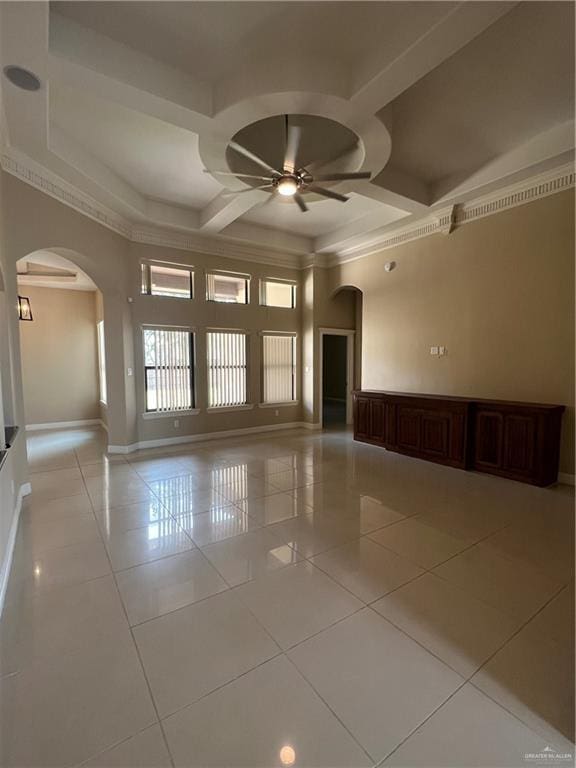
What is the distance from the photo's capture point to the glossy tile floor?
4.60 feet

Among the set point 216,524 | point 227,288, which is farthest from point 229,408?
point 216,524

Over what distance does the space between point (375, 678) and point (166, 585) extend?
1.44m

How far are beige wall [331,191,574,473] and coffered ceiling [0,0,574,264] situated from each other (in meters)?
0.72

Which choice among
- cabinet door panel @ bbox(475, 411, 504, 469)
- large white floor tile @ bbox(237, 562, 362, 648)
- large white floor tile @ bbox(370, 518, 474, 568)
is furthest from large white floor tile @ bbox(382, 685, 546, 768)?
cabinet door panel @ bbox(475, 411, 504, 469)

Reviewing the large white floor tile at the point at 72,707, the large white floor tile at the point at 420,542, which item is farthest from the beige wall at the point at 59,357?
the large white floor tile at the point at 420,542

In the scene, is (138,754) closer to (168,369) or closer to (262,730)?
(262,730)

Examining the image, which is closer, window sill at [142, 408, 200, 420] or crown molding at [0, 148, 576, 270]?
crown molding at [0, 148, 576, 270]

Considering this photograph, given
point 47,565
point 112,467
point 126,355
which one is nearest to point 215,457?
point 112,467

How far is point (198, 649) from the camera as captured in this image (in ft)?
6.01

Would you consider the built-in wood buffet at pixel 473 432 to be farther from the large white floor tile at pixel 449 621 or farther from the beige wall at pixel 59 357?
the beige wall at pixel 59 357

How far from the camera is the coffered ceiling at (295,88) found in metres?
2.35

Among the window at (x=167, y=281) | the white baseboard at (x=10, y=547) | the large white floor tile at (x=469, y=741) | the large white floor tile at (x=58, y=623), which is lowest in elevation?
the large white floor tile at (x=469, y=741)

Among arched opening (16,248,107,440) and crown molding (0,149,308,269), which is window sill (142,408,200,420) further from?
crown molding (0,149,308,269)

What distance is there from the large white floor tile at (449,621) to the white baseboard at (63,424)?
7.89 metres
